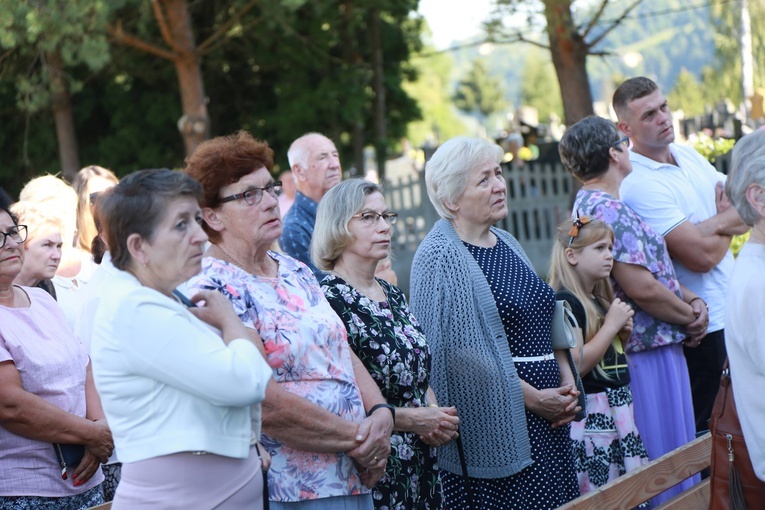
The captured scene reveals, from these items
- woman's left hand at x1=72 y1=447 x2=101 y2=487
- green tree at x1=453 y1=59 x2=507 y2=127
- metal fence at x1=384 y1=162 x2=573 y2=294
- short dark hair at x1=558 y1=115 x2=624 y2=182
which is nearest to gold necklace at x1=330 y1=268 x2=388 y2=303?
woman's left hand at x1=72 y1=447 x2=101 y2=487

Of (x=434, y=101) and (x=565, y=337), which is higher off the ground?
(x=434, y=101)

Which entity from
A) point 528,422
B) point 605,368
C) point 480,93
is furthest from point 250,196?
point 480,93

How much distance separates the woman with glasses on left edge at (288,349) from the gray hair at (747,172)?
1.43 metres

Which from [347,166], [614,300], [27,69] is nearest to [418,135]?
[347,166]

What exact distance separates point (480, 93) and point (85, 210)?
96440 mm

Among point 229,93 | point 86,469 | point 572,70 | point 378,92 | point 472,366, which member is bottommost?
point 86,469

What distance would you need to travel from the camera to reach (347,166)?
2050cm

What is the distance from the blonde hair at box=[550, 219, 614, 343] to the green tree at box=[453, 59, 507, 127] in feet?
312

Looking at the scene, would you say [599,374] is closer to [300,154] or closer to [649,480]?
[649,480]

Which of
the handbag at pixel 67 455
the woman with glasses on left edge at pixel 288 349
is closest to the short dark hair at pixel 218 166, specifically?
the woman with glasses on left edge at pixel 288 349

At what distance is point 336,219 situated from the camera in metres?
3.89

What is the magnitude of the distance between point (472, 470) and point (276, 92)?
620 inches

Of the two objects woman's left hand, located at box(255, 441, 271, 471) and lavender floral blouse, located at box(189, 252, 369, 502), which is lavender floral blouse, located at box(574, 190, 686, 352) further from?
woman's left hand, located at box(255, 441, 271, 471)

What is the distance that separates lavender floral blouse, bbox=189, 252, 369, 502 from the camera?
3.17 m
